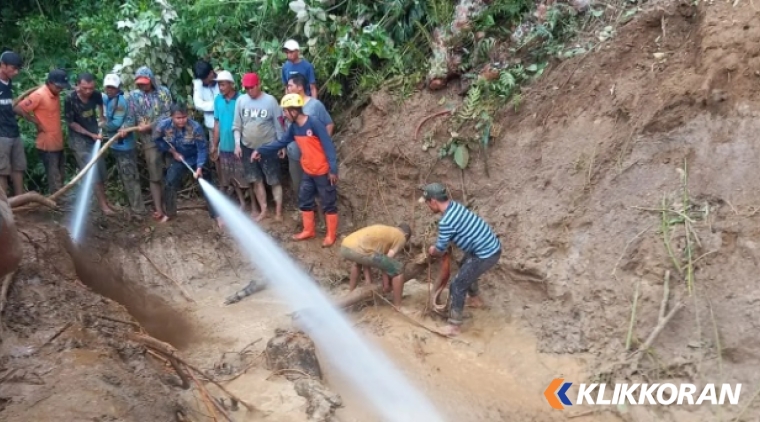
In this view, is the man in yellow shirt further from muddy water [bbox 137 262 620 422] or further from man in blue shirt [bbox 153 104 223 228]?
man in blue shirt [bbox 153 104 223 228]

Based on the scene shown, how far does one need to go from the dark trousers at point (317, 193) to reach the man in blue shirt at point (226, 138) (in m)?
0.93

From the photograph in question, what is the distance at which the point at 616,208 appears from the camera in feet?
21.9

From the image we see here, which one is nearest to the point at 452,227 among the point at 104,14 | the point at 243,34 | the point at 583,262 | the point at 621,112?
the point at 583,262

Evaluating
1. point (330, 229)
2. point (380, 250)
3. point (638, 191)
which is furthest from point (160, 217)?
point (638, 191)

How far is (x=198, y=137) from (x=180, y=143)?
0.25 metres

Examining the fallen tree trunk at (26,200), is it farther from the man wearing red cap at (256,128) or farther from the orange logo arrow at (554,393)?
the orange logo arrow at (554,393)

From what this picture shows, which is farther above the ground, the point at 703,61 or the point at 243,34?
the point at 243,34

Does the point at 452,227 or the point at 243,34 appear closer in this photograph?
the point at 452,227

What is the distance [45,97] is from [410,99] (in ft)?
15.4

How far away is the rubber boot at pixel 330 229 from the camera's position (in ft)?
27.7

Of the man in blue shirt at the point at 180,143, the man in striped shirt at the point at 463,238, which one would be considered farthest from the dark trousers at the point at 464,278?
the man in blue shirt at the point at 180,143

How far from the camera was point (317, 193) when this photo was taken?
848 centimetres

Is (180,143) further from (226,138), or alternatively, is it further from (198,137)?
(226,138)

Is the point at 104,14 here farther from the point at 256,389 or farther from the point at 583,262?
the point at 583,262
